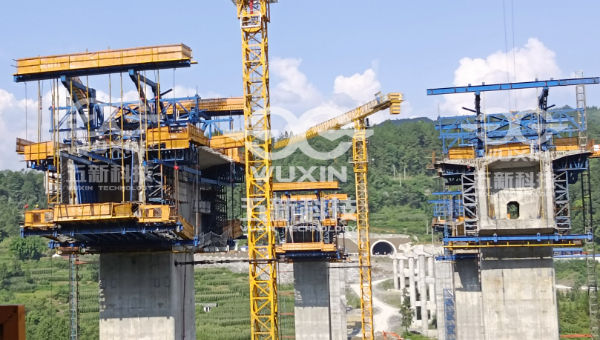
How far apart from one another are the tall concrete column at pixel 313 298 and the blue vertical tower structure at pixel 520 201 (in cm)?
2738

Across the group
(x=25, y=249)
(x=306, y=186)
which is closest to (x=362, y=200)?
(x=306, y=186)

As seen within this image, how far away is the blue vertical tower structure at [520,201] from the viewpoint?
4725 cm

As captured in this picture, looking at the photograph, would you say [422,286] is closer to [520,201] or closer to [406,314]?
[406,314]

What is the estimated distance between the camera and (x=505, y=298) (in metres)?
47.9

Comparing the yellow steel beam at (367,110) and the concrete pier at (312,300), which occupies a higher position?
the yellow steel beam at (367,110)

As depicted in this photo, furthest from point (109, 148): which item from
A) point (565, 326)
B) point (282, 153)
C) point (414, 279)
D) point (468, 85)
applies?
point (282, 153)

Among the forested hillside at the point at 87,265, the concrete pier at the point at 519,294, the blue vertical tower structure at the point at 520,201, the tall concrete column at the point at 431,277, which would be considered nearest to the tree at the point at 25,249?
the forested hillside at the point at 87,265

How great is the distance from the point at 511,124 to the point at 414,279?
205ft

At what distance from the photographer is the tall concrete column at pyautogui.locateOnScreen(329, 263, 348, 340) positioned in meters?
92.3

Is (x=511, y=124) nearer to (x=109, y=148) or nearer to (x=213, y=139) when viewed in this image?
(x=213, y=139)

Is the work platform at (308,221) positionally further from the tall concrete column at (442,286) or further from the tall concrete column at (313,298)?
the tall concrete column at (442,286)

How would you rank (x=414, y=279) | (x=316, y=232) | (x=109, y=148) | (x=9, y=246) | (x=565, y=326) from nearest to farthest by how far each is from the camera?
(x=109, y=148) < (x=316, y=232) < (x=565, y=326) < (x=414, y=279) < (x=9, y=246)

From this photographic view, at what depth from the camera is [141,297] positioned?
1747 inches

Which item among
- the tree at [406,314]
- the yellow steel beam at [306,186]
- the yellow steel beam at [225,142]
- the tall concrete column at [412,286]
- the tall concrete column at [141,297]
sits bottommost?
the tree at [406,314]
